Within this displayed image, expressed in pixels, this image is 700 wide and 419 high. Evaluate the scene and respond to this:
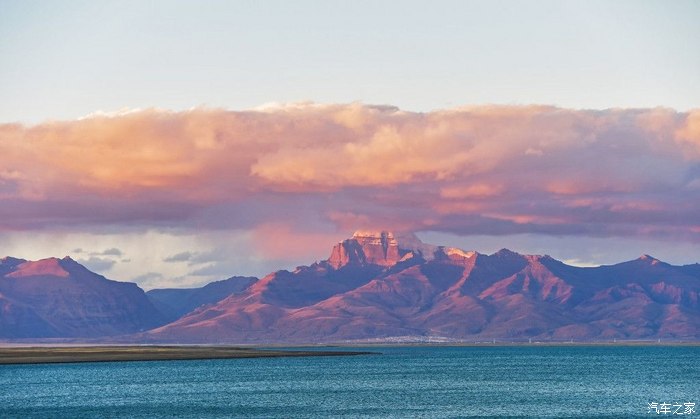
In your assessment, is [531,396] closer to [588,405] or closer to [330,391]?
[588,405]

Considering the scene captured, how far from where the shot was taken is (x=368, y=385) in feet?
622

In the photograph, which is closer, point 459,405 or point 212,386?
point 459,405

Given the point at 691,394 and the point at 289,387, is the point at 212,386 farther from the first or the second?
the point at 691,394

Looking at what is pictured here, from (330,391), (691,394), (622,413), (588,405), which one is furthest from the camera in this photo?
(330,391)

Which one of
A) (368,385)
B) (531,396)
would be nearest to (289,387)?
(368,385)

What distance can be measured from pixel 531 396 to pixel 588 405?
56.8 ft

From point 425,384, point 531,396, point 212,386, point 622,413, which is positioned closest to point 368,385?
point 425,384

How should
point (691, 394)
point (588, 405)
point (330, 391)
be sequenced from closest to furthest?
point (588, 405)
point (691, 394)
point (330, 391)

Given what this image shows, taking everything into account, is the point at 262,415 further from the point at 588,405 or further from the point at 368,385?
the point at 368,385

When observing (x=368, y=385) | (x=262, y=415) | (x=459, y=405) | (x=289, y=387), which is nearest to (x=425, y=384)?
(x=368, y=385)

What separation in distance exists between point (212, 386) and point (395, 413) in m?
63.9

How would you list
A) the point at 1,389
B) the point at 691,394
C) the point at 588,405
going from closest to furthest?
the point at 588,405
the point at 691,394
the point at 1,389

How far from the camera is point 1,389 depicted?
611 feet

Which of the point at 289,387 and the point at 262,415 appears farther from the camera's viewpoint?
the point at 289,387
